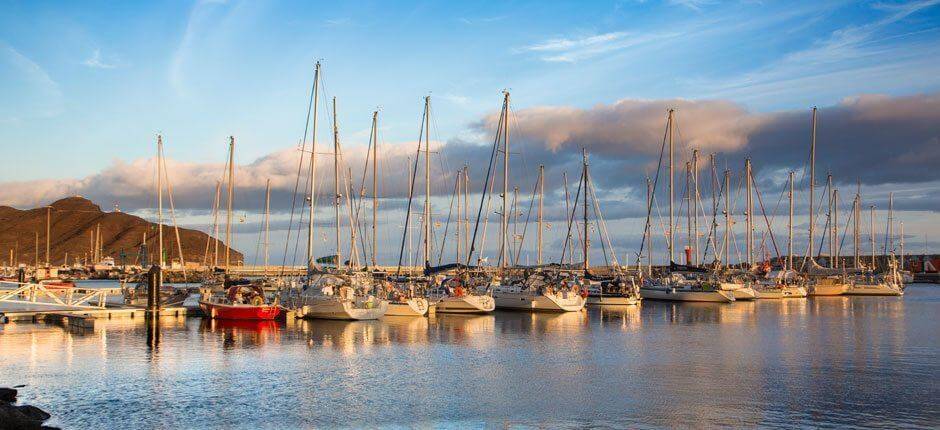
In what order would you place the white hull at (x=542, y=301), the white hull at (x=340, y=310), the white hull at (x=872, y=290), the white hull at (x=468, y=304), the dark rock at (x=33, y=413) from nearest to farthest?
1. the dark rock at (x=33, y=413)
2. the white hull at (x=340, y=310)
3. the white hull at (x=468, y=304)
4. the white hull at (x=542, y=301)
5. the white hull at (x=872, y=290)

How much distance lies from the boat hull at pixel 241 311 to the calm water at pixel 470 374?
1.23 metres

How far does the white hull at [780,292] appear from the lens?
82.5 meters

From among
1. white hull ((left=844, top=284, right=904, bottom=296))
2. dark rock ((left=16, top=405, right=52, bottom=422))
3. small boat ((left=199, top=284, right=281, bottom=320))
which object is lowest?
white hull ((left=844, top=284, right=904, bottom=296))

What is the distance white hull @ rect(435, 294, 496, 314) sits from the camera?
55.9 meters

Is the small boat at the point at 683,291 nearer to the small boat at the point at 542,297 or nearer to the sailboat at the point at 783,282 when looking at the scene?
the sailboat at the point at 783,282

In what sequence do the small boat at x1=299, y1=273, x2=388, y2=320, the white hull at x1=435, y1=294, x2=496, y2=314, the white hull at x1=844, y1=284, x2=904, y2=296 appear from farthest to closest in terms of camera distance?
1. the white hull at x1=844, y1=284, x2=904, y2=296
2. the white hull at x1=435, y1=294, x2=496, y2=314
3. the small boat at x1=299, y1=273, x2=388, y2=320

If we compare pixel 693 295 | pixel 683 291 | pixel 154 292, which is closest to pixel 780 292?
pixel 693 295

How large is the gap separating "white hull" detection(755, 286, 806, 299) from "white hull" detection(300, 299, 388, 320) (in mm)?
48139

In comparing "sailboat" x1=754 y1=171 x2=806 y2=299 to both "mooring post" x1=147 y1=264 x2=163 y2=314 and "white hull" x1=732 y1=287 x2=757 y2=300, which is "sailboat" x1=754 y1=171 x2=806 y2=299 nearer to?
"white hull" x1=732 y1=287 x2=757 y2=300

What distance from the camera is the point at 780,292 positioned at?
83.2 metres

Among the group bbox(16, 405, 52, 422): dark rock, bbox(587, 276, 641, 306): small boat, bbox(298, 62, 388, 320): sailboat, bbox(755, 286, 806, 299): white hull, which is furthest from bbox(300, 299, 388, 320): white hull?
bbox(755, 286, 806, 299): white hull

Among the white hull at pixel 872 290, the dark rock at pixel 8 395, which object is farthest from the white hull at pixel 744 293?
the dark rock at pixel 8 395

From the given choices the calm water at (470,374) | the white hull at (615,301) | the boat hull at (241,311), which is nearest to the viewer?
the calm water at (470,374)

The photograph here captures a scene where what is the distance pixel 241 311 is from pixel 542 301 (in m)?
22.4
